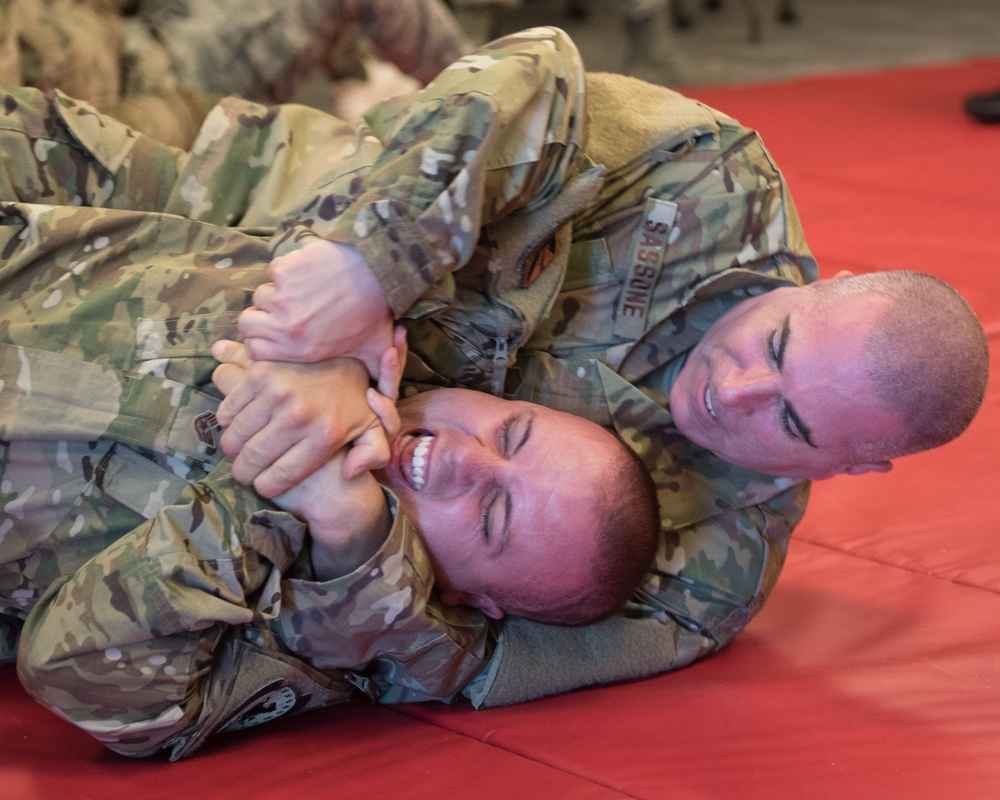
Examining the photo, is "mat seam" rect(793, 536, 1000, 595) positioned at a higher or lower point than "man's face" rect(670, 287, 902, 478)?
lower

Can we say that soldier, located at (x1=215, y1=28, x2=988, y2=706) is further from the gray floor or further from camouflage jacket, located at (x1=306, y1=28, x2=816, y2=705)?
the gray floor

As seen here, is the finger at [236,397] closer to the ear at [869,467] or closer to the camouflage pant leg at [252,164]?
the camouflage pant leg at [252,164]

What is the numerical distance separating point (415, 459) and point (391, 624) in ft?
0.62

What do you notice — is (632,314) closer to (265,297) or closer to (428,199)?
(428,199)

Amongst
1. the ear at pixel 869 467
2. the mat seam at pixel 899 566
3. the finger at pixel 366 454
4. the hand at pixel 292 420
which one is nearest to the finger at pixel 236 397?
the hand at pixel 292 420

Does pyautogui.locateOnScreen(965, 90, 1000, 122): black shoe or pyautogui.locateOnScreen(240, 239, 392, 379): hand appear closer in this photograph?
pyautogui.locateOnScreen(240, 239, 392, 379): hand

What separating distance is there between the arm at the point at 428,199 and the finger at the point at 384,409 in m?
0.06

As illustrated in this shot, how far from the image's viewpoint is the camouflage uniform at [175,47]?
178cm

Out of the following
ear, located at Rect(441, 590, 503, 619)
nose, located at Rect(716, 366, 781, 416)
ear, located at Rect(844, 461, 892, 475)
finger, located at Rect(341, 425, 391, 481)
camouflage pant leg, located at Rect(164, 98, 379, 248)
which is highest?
camouflage pant leg, located at Rect(164, 98, 379, 248)

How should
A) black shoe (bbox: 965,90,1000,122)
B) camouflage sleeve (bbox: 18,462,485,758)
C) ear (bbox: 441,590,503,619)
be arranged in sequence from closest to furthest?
camouflage sleeve (bbox: 18,462,485,758)
ear (bbox: 441,590,503,619)
black shoe (bbox: 965,90,1000,122)

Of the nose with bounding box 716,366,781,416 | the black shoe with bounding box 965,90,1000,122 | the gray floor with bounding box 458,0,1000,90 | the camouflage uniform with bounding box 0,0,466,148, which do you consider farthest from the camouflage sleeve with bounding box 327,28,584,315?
the gray floor with bounding box 458,0,1000,90

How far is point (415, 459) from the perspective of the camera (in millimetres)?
1274

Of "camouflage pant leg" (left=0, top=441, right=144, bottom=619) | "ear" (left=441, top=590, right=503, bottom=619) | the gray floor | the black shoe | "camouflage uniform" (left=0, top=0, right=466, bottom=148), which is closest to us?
"camouflage pant leg" (left=0, top=441, right=144, bottom=619)

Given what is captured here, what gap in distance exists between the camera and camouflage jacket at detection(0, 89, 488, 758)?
1145mm
